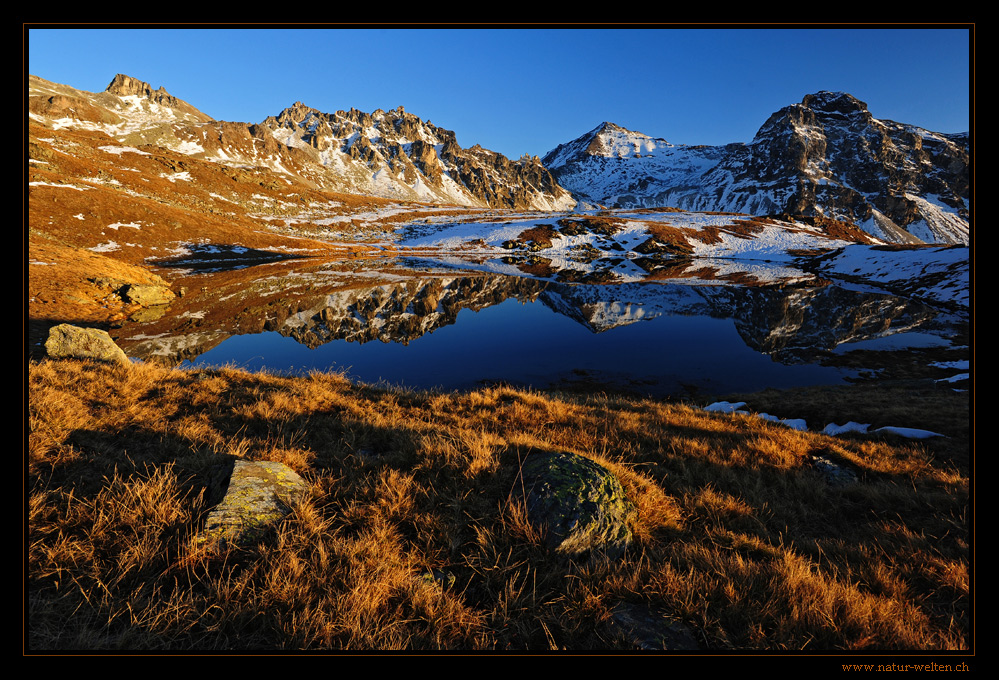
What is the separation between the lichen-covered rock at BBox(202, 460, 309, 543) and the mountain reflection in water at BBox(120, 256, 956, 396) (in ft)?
29.1

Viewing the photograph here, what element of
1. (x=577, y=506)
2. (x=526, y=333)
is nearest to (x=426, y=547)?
(x=577, y=506)

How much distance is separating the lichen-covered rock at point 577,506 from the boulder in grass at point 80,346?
10758 mm

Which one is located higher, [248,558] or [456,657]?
[248,558]

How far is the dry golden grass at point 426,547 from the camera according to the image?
271cm

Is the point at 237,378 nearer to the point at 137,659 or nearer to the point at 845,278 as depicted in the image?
the point at 137,659

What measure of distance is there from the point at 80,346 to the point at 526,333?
17619mm

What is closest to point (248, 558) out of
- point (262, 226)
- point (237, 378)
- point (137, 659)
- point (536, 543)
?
point (137, 659)

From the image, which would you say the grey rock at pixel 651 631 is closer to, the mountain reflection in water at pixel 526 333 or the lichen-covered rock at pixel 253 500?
the lichen-covered rock at pixel 253 500

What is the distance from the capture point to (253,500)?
12.2ft

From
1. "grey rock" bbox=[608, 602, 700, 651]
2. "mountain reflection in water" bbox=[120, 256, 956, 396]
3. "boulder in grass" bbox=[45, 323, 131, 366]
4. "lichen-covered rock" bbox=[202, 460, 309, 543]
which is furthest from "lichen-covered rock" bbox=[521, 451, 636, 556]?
"boulder in grass" bbox=[45, 323, 131, 366]

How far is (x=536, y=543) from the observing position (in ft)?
12.2

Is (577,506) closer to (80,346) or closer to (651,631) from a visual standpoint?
(651,631)

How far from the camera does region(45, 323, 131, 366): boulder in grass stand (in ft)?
30.1

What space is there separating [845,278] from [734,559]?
5907 centimetres
